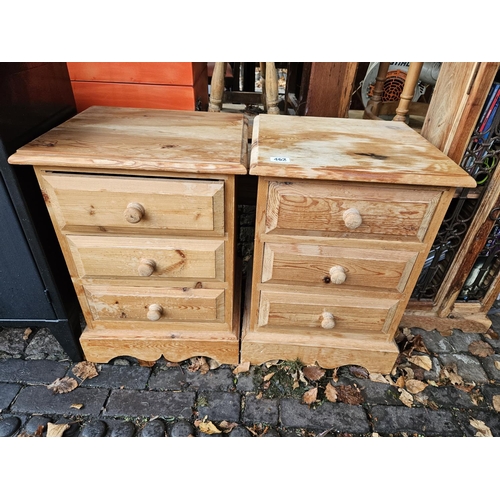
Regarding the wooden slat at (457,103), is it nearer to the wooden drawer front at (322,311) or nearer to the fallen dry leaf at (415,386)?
the wooden drawer front at (322,311)

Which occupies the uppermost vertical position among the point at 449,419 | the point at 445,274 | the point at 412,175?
the point at 412,175

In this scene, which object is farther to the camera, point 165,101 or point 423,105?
point 423,105

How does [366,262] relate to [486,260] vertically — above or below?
above

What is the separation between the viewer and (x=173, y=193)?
1.42m

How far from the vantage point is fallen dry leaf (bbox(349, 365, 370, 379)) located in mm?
1969

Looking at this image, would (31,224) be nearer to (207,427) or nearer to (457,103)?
Result: (207,427)

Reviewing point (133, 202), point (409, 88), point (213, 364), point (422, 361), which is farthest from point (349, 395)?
point (409, 88)

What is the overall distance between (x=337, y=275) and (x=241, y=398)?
860 mm

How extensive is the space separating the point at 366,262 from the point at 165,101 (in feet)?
5.01

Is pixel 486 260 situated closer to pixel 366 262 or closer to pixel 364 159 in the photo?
pixel 366 262

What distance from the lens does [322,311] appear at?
1.78m

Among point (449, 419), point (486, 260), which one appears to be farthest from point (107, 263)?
point (486, 260)
